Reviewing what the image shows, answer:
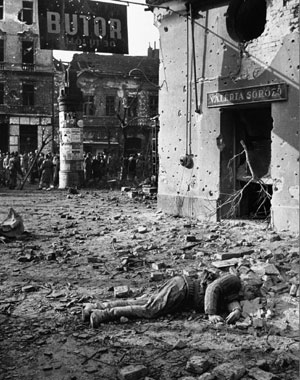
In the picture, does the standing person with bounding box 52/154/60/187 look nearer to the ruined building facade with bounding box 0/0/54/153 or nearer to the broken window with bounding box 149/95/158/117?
the ruined building facade with bounding box 0/0/54/153

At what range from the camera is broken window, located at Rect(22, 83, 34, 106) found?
3738 cm

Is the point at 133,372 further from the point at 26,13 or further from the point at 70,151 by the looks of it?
the point at 26,13

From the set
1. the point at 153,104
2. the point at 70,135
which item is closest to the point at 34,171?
the point at 70,135

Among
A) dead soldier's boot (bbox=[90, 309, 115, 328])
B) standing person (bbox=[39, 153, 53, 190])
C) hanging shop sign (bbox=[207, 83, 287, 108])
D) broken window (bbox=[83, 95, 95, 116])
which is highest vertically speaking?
broken window (bbox=[83, 95, 95, 116])

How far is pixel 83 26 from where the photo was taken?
13016 mm

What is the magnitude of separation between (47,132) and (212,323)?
3450 cm

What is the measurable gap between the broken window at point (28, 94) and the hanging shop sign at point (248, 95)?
30.0 m

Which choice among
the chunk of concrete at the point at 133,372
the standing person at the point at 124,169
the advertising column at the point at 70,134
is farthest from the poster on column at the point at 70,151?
the chunk of concrete at the point at 133,372

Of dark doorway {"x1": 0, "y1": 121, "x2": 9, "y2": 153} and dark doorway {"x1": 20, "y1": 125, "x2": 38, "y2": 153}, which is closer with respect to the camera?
dark doorway {"x1": 0, "y1": 121, "x2": 9, "y2": 153}

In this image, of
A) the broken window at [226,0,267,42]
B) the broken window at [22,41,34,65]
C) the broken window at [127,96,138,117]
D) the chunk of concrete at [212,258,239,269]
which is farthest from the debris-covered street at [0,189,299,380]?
the broken window at [22,41,34,65]

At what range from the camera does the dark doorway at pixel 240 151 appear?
32.8 feet

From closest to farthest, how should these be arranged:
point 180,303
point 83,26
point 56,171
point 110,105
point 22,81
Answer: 1. point 180,303
2. point 83,26
3. point 56,171
4. point 22,81
5. point 110,105

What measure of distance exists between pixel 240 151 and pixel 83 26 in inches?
246

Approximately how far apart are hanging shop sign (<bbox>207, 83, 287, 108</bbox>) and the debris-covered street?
2607mm
